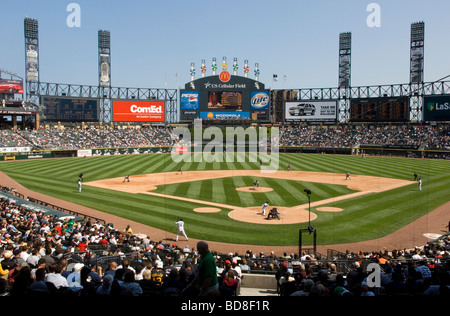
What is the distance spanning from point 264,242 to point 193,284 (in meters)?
14.0

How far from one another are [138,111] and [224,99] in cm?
2394

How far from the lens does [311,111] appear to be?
300 feet

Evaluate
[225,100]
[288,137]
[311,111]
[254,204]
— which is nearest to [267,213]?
[254,204]

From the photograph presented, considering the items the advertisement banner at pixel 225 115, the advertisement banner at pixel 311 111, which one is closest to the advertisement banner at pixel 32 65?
the advertisement banner at pixel 225 115

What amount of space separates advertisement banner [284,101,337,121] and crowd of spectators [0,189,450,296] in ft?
253

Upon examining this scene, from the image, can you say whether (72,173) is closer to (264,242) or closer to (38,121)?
(264,242)

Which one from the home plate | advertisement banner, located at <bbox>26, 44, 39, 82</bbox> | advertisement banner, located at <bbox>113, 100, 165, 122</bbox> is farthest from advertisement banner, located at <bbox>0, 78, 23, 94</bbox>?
the home plate

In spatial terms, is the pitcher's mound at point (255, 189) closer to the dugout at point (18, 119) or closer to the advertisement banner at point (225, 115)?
the advertisement banner at point (225, 115)

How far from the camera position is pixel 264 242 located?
63.2 ft

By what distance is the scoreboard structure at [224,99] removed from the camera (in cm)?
8631

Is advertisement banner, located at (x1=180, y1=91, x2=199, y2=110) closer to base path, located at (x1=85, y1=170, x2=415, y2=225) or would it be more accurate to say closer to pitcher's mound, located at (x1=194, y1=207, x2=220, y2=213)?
base path, located at (x1=85, y1=170, x2=415, y2=225)

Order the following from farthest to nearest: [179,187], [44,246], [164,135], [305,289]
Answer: [164,135], [179,187], [44,246], [305,289]

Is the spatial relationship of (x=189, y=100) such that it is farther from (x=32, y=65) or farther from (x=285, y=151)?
(x=32, y=65)
